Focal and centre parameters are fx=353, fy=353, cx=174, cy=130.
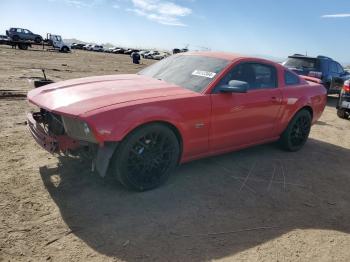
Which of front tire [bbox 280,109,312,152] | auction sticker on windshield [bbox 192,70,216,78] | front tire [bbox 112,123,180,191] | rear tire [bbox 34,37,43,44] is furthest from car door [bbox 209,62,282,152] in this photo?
rear tire [bbox 34,37,43,44]

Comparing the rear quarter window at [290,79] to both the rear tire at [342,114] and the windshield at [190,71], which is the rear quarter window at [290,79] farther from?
the rear tire at [342,114]

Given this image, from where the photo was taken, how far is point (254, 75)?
5121 mm

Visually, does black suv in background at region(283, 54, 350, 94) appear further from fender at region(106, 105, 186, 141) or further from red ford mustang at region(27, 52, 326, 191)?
fender at region(106, 105, 186, 141)

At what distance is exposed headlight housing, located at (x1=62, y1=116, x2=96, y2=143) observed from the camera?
11.4 ft

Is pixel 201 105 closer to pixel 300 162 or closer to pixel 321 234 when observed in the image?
pixel 321 234

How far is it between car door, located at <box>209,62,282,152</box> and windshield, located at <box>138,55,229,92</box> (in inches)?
7.0

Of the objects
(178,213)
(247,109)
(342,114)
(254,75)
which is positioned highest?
(254,75)

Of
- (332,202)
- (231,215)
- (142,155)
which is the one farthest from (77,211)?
(332,202)

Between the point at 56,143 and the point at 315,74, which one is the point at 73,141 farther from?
the point at 315,74

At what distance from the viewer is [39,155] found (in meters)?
4.81

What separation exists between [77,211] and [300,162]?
3.70 meters

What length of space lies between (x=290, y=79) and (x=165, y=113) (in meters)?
2.83

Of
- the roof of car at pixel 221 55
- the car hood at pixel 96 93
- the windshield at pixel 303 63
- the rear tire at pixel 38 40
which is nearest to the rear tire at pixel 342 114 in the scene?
the windshield at pixel 303 63

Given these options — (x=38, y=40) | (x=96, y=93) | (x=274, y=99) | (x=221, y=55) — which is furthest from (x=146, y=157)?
(x=38, y=40)
